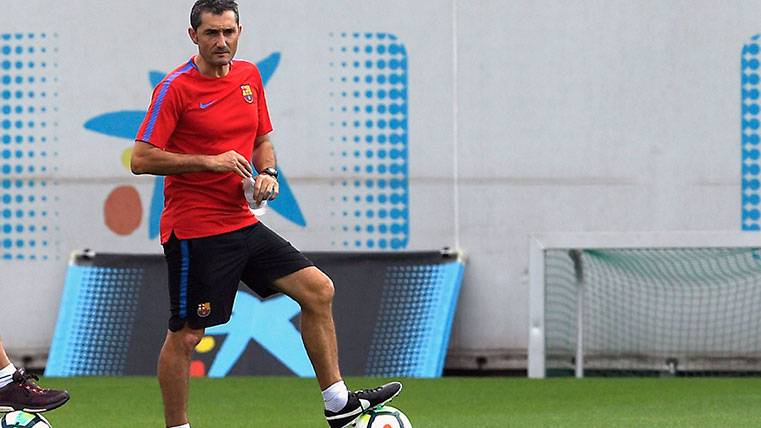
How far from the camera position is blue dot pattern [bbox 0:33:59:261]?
12.3 meters

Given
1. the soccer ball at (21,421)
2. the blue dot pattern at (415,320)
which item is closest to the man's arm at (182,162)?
the soccer ball at (21,421)

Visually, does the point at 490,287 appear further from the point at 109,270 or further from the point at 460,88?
the point at 109,270

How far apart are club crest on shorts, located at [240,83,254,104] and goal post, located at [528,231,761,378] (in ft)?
16.4

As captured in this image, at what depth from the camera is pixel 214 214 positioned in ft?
22.9

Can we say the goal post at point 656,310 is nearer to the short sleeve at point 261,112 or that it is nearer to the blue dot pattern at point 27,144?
the blue dot pattern at point 27,144

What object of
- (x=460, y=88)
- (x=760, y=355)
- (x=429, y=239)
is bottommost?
(x=760, y=355)

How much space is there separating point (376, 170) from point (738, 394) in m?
3.53

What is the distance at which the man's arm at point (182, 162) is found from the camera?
22.1ft

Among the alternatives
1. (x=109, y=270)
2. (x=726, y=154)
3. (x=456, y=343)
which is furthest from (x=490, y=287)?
(x=109, y=270)

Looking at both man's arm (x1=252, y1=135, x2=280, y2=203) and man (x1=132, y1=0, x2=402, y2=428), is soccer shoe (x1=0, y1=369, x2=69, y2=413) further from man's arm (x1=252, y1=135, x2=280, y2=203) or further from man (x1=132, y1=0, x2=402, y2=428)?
man's arm (x1=252, y1=135, x2=280, y2=203)

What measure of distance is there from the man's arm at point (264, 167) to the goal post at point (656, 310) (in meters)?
4.70

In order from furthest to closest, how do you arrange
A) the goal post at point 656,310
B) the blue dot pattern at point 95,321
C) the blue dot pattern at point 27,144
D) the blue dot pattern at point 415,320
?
the blue dot pattern at point 27,144 → the blue dot pattern at point 95,321 → the goal post at point 656,310 → the blue dot pattern at point 415,320

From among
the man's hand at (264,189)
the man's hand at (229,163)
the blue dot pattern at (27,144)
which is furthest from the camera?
the blue dot pattern at (27,144)

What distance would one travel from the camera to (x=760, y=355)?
11766 mm
